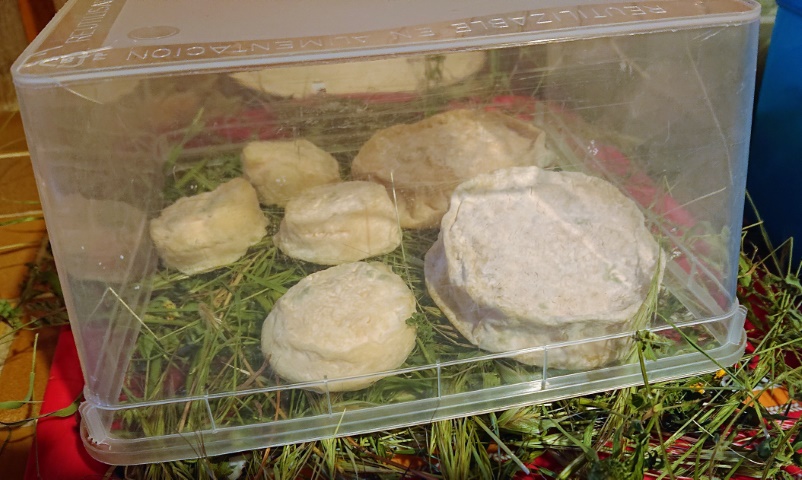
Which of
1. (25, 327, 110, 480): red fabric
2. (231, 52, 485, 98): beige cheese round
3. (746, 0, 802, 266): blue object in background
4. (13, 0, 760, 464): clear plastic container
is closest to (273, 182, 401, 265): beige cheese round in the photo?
(13, 0, 760, 464): clear plastic container

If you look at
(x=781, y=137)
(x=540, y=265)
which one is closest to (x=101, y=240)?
(x=540, y=265)

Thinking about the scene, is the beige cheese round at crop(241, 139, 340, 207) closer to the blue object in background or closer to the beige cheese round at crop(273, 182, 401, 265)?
the beige cheese round at crop(273, 182, 401, 265)

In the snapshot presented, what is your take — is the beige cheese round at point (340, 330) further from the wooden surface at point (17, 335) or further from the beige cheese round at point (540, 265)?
the wooden surface at point (17, 335)

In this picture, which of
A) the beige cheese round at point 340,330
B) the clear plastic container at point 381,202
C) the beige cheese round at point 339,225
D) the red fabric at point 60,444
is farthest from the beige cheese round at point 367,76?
the red fabric at point 60,444

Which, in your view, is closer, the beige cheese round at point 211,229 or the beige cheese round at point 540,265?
the beige cheese round at point 540,265

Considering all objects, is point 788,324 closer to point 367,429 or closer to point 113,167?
point 367,429

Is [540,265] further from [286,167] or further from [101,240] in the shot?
[101,240]

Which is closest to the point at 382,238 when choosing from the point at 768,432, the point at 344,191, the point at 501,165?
the point at 344,191
